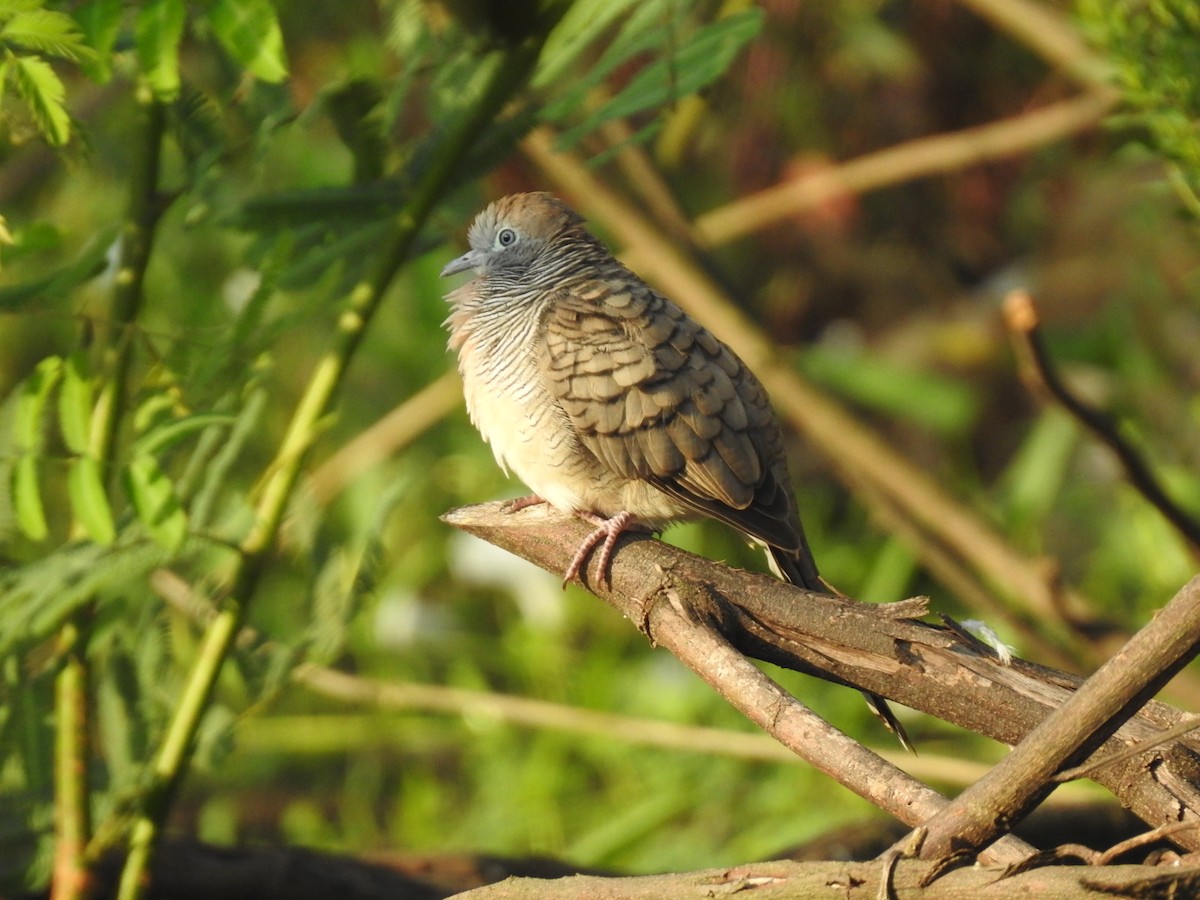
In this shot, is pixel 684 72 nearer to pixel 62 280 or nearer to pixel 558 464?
pixel 558 464

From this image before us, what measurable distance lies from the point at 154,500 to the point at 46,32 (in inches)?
27.7

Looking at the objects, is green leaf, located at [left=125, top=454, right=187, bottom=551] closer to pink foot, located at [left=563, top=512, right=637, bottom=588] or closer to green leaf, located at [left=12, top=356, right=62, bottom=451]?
green leaf, located at [left=12, top=356, right=62, bottom=451]

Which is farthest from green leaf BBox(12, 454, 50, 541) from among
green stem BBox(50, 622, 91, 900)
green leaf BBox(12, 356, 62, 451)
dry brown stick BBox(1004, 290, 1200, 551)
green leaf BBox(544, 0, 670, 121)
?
dry brown stick BBox(1004, 290, 1200, 551)

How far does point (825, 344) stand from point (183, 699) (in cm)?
490

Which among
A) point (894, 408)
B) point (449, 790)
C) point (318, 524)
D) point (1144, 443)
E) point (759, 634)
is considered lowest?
point (449, 790)

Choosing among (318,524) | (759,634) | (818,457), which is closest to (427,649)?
(818,457)

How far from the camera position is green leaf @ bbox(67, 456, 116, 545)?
2.07 meters

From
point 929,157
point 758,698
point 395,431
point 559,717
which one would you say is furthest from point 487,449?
point 758,698

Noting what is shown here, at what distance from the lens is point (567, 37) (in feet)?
7.77

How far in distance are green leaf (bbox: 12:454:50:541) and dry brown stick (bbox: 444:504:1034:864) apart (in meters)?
0.91

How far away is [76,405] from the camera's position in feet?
7.12

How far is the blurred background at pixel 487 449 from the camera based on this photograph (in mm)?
2479

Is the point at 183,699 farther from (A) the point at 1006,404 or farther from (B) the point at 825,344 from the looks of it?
(A) the point at 1006,404

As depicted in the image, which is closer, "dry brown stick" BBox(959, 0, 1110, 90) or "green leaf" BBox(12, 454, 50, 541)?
"green leaf" BBox(12, 454, 50, 541)
